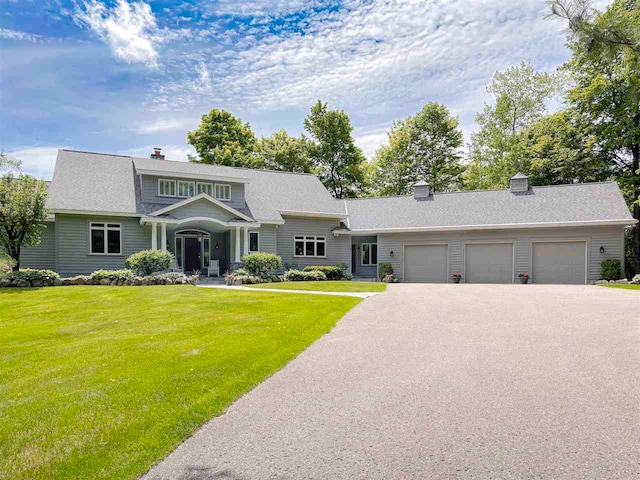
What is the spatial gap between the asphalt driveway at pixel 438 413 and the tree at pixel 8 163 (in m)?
14.0

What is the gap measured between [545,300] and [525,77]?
26.6 metres

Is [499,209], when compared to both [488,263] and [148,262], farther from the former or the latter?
[148,262]

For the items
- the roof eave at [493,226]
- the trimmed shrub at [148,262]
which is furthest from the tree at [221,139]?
the trimmed shrub at [148,262]

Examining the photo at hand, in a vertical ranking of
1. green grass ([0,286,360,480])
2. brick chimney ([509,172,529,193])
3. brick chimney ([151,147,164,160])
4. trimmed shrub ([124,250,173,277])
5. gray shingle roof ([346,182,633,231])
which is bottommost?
green grass ([0,286,360,480])

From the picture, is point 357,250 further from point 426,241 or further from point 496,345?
point 496,345

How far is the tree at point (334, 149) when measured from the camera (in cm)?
3684

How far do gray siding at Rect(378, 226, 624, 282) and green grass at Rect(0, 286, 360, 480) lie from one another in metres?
12.1

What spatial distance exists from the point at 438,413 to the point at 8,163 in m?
16.9

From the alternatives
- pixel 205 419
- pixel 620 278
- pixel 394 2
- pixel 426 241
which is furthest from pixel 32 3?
pixel 620 278

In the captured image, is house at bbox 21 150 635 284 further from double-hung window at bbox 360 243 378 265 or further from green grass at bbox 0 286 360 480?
green grass at bbox 0 286 360 480

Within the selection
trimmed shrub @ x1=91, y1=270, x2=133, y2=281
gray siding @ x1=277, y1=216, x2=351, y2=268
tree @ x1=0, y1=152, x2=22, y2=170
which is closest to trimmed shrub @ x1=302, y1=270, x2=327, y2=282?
gray siding @ x1=277, y1=216, x2=351, y2=268

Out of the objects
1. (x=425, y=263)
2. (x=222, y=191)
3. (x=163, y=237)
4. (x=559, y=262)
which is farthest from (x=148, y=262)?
(x=559, y=262)

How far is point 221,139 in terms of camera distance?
3484cm

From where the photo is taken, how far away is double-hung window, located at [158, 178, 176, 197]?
19250mm
